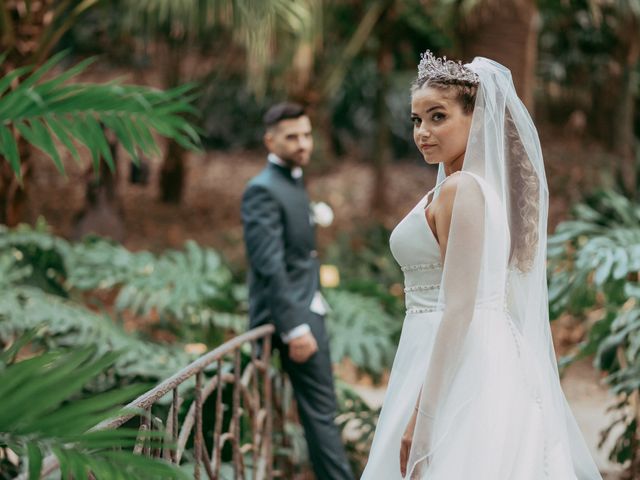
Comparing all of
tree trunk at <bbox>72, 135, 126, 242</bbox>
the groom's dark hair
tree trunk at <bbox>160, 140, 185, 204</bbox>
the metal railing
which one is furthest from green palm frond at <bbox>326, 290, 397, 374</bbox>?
tree trunk at <bbox>160, 140, 185, 204</bbox>

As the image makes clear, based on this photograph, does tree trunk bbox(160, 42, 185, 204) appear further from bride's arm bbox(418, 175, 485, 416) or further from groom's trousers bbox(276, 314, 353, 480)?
bride's arm bbox(418, 175, 485, 416)

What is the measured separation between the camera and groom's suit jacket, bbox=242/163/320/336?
13.6ft

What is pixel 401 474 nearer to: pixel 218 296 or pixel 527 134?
pixel 527 134

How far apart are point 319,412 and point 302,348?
0.33 meters

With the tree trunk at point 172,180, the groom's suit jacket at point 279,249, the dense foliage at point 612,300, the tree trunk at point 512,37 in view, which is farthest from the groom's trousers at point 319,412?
the tree trunk at point 172,180

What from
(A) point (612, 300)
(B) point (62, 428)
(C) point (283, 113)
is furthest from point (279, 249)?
(B) point (62, 428)

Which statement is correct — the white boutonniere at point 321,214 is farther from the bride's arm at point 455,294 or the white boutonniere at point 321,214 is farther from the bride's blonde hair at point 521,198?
the bride's arm at point 455,294

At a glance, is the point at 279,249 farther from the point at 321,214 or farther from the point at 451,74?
the point at 451,74

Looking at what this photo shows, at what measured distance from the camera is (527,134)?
8.52 feet

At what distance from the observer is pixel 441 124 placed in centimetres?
246

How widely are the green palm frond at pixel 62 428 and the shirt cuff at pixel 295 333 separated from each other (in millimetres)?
2587

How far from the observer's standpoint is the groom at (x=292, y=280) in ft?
13.6

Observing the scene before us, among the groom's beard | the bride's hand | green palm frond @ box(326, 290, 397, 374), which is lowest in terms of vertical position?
green palm frond @ box(326, 290, 397, 374)

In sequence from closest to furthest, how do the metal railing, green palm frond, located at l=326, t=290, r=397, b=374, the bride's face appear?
the bride's face, the metal railing, green palm frond, located at l=326, t=290, r=397, b=374
